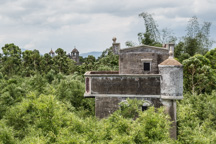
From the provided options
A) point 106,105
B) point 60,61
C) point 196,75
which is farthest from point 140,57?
point 60,61

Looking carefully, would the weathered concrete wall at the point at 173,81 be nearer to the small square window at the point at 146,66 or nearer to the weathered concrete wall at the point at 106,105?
the small square window at the point at 146,66

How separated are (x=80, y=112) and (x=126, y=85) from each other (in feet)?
23.9

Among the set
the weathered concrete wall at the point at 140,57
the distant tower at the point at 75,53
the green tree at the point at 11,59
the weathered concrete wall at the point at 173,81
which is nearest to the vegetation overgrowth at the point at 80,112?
the green tree at the point at 11,59

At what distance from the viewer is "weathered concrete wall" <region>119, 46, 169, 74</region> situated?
15586 millimetres

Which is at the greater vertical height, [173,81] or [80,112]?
[173,81]

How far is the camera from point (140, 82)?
1415 centimetres

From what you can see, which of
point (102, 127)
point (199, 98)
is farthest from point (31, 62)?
point (102, 127)

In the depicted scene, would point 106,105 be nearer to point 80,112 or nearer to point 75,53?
point 80,112

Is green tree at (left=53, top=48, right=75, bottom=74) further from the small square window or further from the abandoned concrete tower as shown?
the small square window

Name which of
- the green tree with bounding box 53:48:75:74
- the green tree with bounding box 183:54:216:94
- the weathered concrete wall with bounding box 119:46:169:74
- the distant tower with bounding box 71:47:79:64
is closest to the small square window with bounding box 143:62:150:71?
the weathered concrete wall with bounding box 119:46:169:74

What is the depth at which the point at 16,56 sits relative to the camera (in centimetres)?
4166

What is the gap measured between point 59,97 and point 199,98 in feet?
49.5

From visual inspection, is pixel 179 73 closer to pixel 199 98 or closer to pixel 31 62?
pixel 199 98

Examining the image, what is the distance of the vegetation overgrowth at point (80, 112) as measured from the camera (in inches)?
386
